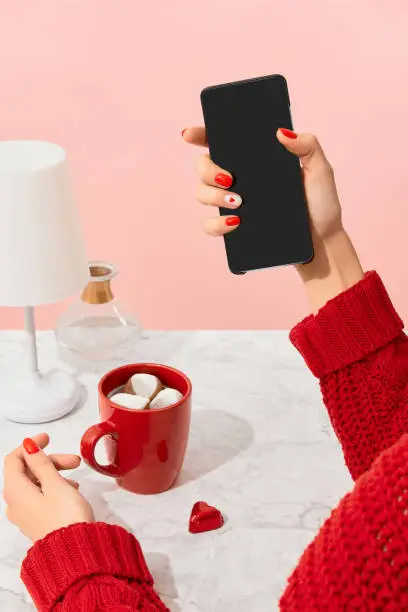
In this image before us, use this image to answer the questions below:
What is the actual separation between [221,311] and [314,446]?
3.32 ft

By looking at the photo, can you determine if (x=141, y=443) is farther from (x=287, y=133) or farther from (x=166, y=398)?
(x=287, y=133)

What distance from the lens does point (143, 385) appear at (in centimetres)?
77

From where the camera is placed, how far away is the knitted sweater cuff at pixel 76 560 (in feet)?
1.93

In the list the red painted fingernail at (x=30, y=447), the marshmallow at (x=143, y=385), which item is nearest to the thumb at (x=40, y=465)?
the red painted fingernail at (x=30, y=447)

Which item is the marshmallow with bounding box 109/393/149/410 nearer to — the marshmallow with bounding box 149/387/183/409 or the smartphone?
the marshmallow with bounding box 149/387/183/409

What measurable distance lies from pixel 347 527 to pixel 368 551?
18 mm

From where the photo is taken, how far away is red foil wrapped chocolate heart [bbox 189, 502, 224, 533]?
0.70 m

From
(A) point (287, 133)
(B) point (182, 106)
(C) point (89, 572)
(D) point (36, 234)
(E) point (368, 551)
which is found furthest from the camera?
(B) point (182, 106)

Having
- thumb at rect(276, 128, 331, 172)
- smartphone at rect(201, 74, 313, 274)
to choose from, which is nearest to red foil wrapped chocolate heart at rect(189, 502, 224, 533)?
smartphone at rect(201, 74, 313, 274)

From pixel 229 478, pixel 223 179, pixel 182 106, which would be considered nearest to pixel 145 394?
pixel 229 478

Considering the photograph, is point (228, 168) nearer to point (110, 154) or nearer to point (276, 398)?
point (276, 398)

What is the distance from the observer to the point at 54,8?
157cm

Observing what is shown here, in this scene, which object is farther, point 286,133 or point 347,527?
point 286,133

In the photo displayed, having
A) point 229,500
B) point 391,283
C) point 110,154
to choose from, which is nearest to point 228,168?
point 229,500
